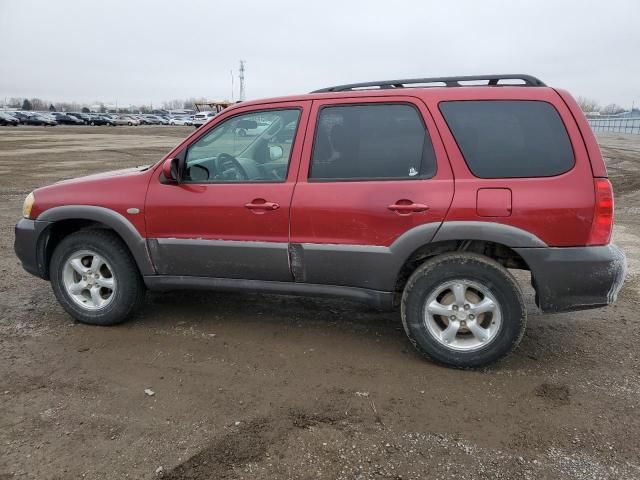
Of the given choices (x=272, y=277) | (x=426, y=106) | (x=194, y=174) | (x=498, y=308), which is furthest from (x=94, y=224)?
(x=498, y=308)

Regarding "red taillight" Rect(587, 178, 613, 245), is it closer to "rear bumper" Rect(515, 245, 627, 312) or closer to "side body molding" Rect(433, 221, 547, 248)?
"rear bumper" Rect(515, 245, 627, 312)

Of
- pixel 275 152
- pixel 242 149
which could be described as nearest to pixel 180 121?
pixel 242 149

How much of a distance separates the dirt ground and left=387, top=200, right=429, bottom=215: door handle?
1.08 metres

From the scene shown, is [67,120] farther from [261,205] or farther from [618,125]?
[261,205]

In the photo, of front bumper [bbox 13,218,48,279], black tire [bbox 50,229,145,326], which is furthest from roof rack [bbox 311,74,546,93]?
front bumper [bbox 13,218,48,279]

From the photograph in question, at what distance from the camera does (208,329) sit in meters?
4.42

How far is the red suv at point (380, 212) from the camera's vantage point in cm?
346

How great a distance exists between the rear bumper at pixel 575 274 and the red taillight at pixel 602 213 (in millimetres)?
75

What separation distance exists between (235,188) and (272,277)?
71 cm

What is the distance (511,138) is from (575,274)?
96 cm

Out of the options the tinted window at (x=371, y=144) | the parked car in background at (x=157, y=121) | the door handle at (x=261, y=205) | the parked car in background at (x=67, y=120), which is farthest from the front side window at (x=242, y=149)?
the parked car in background at (x=157, y=121)

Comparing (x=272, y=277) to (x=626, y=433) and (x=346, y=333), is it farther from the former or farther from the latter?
(x=626, y=433)

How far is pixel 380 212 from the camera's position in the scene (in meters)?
3.66

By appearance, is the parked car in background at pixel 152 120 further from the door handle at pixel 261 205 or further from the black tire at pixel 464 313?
the black tire at pixel 464 313
